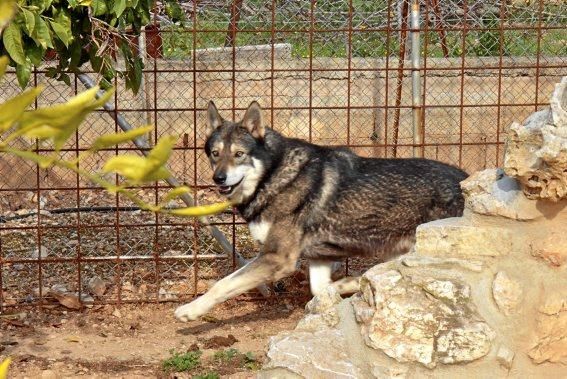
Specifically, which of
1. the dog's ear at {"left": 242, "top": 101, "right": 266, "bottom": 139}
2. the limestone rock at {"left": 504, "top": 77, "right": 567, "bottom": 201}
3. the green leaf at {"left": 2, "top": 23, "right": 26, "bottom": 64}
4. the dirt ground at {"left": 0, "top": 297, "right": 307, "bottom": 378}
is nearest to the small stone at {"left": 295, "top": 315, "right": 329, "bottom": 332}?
the limestone rock at {"left": 504, "top": 77, "right": 567, "bottom": 201}

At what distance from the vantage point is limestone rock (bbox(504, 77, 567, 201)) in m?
3.34

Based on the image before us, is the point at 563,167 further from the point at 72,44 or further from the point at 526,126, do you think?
the point at 72,44

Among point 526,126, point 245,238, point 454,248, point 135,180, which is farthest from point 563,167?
point 245,238

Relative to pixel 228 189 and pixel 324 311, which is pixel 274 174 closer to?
pixel 228 189

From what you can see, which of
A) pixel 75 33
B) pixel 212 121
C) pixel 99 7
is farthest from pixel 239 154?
pixel 99 7

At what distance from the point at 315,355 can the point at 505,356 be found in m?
0.75

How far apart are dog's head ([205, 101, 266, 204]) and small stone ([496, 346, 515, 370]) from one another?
2.63 m

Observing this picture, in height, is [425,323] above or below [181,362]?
above

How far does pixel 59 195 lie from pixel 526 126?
269 inches

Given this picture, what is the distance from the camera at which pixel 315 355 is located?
3.79 meters

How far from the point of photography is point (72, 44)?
459 cm

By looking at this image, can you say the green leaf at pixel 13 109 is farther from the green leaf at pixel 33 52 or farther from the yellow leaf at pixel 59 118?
the green leaf at pixel 33 52

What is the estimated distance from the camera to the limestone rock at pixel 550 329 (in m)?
3.65

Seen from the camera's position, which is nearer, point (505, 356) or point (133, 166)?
point (133, 166)
